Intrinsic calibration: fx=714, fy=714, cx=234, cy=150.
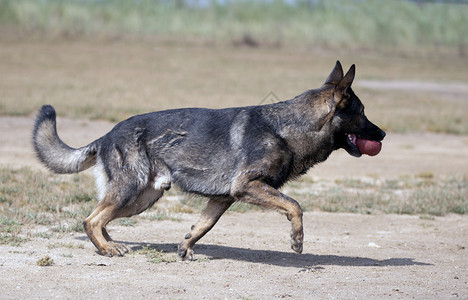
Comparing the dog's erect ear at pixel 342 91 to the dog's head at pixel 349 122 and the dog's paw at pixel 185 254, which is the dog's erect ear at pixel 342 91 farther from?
the dog's paw at pixel 185 254

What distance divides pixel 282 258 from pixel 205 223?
0.87 m

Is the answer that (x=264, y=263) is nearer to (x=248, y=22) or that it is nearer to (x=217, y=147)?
(x=217, y=147)

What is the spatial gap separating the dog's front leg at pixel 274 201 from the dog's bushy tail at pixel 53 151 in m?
1.64

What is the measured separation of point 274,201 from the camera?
6445mm

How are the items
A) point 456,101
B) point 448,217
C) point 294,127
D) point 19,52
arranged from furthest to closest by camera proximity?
point 19,52 < point 456,101 < point 448,217 < point 294,127

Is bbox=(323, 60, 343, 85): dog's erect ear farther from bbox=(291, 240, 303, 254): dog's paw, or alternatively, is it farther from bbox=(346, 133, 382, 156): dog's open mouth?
bbox=(291, 240, 303, 254): dog's paw

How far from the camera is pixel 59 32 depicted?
37125 mm

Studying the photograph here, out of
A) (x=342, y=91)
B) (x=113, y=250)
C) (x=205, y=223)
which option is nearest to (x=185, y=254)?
(x=205, y=223)

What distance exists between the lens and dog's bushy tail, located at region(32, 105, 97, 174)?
23.4ft

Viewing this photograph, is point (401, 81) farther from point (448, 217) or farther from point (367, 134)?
point (367, 134)

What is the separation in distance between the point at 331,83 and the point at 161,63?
24286 millimetres

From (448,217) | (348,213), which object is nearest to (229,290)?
(348,213)

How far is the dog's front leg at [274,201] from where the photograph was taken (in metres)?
6.38

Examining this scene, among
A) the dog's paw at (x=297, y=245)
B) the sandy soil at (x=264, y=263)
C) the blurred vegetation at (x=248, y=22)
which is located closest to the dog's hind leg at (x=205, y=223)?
the sandy soil at (x=264, y=263)
